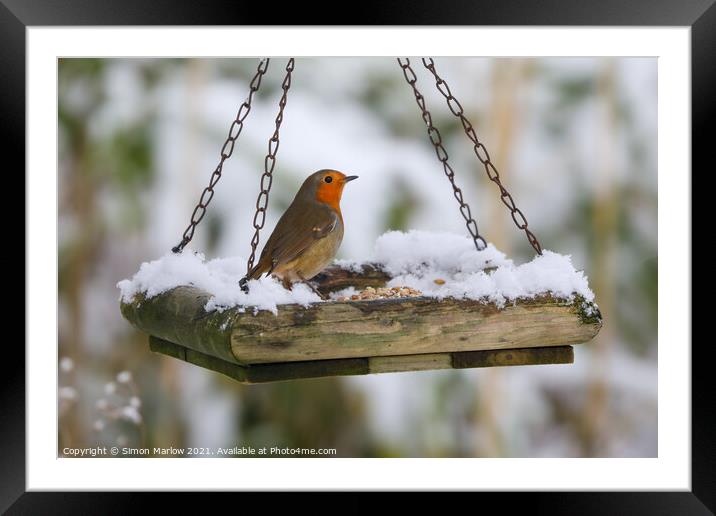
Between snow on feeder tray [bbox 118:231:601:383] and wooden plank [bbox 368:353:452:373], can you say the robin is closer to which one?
snow on feeder tray [bbox 118:231:601:383]

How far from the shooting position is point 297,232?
117 inches

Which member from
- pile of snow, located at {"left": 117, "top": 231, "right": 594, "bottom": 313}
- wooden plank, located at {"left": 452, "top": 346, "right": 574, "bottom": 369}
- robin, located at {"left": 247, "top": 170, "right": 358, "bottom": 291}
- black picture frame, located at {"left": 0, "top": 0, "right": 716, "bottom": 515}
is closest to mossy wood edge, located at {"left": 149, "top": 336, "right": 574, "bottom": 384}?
wooden plank, located at {"left": 452, "top": 346, "right": 574, "bottom": 369}

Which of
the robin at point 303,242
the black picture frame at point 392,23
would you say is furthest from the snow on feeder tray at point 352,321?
the black picture frame at point 392,23

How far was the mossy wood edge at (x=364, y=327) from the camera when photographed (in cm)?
247

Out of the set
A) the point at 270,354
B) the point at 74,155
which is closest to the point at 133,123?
the point at 74,155

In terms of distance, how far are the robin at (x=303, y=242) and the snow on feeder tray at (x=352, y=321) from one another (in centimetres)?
16

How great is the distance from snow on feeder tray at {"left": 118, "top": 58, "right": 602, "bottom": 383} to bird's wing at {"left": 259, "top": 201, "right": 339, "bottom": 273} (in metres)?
0.16

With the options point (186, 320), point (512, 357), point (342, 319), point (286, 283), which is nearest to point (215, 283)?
point (186, 320)

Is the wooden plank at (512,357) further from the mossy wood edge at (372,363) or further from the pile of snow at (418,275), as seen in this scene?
the pile of snow at (418,275)

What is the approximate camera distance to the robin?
2926 millimetres

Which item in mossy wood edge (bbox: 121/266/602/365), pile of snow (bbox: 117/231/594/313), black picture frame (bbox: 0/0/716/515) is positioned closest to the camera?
mossy wood edge (bbox: 121/266/602/365)

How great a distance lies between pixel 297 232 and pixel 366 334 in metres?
0.55

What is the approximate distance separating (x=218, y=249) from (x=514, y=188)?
1746 mm

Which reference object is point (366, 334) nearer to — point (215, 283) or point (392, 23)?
point (215, 283)
